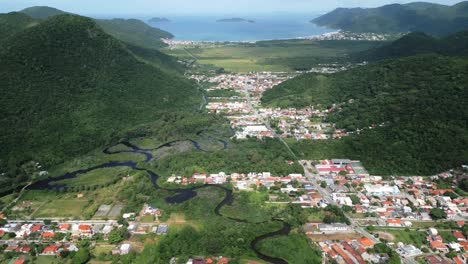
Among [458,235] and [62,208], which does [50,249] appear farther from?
[458,235]

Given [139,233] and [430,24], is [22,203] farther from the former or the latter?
[430,24]

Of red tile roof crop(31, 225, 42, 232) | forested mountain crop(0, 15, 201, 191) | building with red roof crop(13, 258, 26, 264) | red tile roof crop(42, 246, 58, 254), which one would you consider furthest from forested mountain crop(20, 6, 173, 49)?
building with red roof crop(13, 258, 26, 264)

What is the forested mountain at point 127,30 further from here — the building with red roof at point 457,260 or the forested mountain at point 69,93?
the building with red roof at point 457,260

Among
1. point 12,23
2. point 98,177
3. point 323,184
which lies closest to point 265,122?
point 323,184

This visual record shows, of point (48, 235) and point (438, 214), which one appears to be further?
point (438, 214)

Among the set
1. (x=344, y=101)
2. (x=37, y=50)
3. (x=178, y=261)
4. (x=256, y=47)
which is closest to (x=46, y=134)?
(x=37, y=50)

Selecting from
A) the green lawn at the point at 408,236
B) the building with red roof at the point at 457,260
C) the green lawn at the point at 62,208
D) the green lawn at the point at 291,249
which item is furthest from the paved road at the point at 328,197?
the green lawn at the point at 62,208
